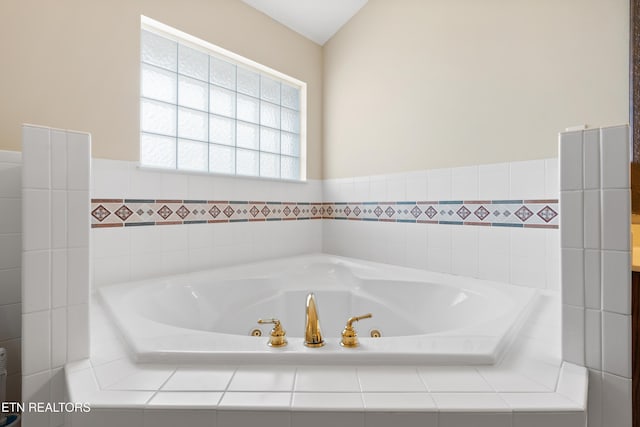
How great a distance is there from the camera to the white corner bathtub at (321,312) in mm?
858

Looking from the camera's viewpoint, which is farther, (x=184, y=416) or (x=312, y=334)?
(x=312, y=334)

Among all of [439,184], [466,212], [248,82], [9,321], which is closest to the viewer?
[9,321]

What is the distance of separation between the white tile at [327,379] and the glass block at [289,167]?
6.18 ft

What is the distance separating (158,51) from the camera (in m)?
1.85

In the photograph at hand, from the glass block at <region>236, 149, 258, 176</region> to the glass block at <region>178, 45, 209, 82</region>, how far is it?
0.54 m

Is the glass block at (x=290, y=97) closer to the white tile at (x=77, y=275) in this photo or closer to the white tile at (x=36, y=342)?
the white tile at (x=77, y=275)

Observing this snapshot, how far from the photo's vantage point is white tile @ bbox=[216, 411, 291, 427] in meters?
0.68

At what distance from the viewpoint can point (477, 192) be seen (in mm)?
1773

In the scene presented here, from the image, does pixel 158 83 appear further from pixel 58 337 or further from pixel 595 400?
pixel 595 400

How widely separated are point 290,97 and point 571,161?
2119 mm

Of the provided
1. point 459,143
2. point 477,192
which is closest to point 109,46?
point 459,143

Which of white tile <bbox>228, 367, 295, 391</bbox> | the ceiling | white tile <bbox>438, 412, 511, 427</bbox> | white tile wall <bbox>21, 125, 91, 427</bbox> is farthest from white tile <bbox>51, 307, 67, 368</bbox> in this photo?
the ceiling

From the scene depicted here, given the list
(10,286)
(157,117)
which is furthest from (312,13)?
(10,286)

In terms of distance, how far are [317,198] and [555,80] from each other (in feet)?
5.61
